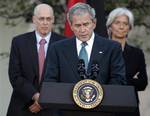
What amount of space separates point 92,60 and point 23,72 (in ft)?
4.93

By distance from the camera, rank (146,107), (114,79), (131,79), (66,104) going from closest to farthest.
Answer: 1. (66,104)
2. (114,79)
3. (131,79)
4. (146,107)

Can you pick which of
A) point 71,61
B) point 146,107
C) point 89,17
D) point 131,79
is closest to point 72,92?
point 71,61

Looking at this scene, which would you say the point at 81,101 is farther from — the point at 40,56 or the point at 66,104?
the point at 40,56

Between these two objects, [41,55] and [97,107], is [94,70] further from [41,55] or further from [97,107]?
[41,55]

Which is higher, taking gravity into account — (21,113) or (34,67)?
(34,67)

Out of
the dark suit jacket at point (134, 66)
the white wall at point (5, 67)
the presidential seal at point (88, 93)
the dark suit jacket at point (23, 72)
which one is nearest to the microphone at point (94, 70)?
the presidential seal at point (88, 93)

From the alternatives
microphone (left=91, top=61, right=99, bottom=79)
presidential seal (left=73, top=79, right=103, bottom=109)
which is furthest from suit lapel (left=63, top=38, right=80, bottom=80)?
presidential seal (left=73, top=79, right=103, bottom=109)

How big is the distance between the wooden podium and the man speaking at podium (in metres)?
0.23

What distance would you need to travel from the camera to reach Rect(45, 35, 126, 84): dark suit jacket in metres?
3.77

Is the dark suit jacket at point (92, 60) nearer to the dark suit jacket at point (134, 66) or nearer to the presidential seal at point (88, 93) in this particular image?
the presidential seal at point (88, 93)

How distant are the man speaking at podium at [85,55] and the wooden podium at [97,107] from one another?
23 cm

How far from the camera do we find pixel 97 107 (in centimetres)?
350

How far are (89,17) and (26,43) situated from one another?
4.92 ft

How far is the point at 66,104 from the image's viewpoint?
3480 millimetres
